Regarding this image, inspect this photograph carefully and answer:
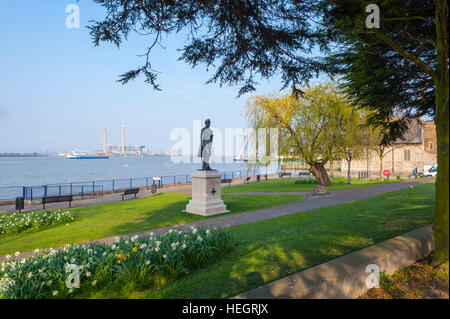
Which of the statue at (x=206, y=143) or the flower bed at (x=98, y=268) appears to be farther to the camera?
the statue at (x=206, y=143)

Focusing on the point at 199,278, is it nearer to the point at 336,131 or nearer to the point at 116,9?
the point at 116,9

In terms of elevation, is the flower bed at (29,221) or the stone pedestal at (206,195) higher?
the stone pedestal at (206,195)

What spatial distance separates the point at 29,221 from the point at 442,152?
48.2ft

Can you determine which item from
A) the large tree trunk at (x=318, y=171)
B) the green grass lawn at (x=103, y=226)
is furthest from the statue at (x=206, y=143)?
the large tree trunk at (x=318, y=171)

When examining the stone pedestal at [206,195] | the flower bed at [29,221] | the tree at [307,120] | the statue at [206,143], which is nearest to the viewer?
the flower bed at [29,221]

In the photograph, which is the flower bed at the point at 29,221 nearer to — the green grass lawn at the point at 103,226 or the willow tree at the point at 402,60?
the green grass lawn at the point at 103,226

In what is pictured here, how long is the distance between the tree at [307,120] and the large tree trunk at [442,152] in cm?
1666

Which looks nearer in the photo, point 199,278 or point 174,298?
point 174,298

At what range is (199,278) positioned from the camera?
13.0 ft

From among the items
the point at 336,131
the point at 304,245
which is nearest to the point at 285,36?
the point at 304,245

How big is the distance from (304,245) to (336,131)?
17029mm

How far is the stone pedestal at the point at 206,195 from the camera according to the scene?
1180cm

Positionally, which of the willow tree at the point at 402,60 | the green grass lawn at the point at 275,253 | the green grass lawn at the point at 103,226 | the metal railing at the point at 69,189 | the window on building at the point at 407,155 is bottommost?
the metal railing at the point at 69,189
